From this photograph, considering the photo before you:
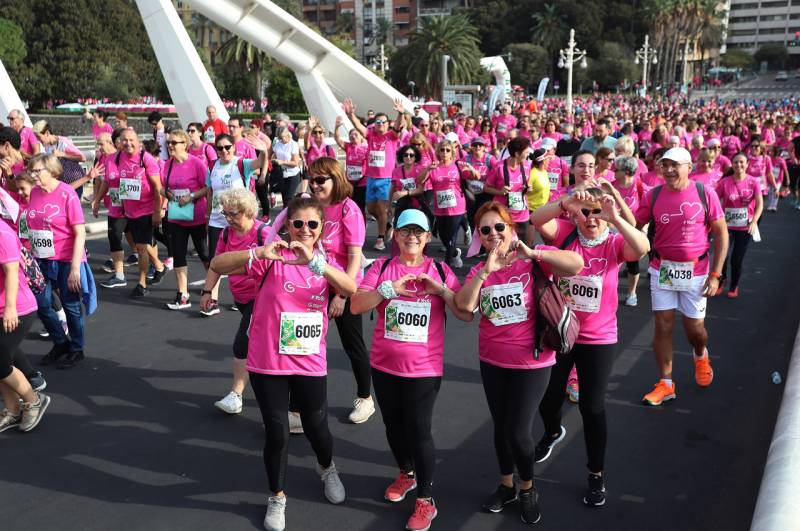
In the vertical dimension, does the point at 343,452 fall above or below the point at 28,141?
below

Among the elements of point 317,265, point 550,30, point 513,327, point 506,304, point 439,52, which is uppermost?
point 550,30

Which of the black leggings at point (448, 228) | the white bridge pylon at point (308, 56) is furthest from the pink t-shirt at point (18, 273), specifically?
the white bridge pylon at point (308, 56)

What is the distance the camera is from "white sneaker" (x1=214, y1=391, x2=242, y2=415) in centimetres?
530

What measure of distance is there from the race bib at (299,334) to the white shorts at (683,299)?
9.18ft

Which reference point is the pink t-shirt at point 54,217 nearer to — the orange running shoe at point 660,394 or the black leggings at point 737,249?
the orange running shoe at point 660,394

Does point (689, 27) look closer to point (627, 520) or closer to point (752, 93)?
point (752, 93)

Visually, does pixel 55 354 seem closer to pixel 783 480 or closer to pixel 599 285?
pixel 599 285

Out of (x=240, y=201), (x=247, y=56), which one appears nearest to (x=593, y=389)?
(x=240, y=201)

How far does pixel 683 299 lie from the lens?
5414 mm

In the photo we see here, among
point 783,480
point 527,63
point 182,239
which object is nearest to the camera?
point 783,480

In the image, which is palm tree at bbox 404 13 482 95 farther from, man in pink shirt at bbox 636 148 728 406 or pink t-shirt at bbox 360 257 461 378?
pink t-shirt at bbox 360 257 461 378

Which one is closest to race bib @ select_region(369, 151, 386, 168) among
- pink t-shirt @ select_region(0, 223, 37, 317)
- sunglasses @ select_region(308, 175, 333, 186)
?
sunglasses @ select_region(308, 175, 333, 186)

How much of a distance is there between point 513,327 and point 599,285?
28.8 inches

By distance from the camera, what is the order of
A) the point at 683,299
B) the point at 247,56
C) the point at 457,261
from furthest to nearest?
1. the point at 247,56
2. the point at 457,261
3. the point at 683,299
